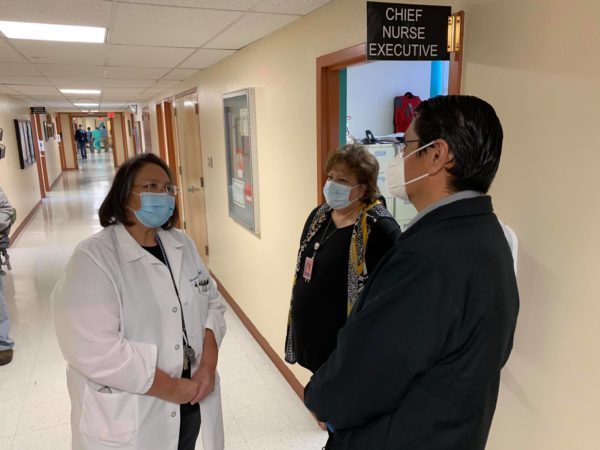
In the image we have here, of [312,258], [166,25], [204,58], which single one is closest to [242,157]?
[204,58]

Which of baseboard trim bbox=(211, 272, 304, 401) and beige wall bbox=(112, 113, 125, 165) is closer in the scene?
baseboard trim bbox=(211, 272, 304, 401)

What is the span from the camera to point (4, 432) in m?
2.55

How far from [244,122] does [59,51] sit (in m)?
1.45

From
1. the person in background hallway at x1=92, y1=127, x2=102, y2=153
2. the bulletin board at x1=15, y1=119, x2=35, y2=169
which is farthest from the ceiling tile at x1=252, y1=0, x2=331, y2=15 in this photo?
the person in background hallway at x1=92, y1=127, x2=102, y2=153

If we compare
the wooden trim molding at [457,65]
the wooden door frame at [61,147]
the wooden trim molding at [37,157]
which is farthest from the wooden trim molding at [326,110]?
the wooden door frame at [61,147]

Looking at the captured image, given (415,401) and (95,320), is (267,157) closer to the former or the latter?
(95,320)

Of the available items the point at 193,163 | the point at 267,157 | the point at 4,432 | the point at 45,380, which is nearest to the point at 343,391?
the point at 267,157

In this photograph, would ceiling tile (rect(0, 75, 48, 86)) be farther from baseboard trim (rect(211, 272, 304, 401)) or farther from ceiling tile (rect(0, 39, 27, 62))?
baseboard trim (rect(211, 272, 304, 401))

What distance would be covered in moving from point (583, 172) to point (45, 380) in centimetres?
345

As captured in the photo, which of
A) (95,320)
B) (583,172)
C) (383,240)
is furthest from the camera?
(383,240)

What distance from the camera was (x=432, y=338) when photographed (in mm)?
821

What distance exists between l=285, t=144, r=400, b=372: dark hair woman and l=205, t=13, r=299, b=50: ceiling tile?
1001 millimetres

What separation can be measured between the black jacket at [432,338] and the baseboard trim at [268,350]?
201cm

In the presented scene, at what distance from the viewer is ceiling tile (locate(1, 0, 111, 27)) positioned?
2.02 m
